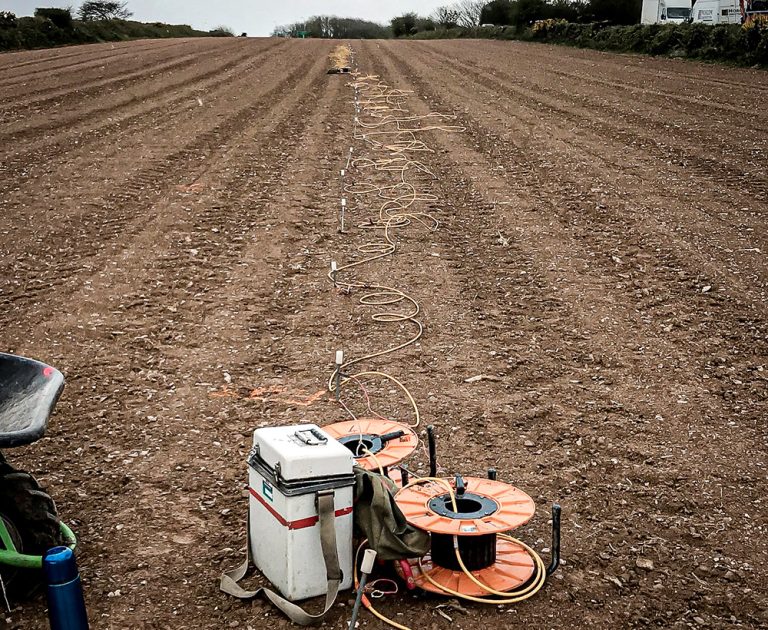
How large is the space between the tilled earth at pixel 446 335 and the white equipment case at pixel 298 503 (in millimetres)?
183

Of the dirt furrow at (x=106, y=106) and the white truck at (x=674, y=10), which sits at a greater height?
the white truck at (x=674, y=10)

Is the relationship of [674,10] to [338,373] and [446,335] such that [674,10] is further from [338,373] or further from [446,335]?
[338,373]

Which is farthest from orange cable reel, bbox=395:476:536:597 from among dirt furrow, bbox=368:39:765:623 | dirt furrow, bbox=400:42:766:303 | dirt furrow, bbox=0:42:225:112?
dirt furrow, bbox=0:42:225:112

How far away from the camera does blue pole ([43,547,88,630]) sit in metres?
2.93

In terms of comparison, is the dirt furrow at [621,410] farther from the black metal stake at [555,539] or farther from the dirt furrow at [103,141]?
the dirt furrow at [103,141]

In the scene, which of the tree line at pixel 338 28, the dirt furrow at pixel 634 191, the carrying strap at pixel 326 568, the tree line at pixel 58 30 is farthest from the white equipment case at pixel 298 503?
the tree line at pixel 338 28

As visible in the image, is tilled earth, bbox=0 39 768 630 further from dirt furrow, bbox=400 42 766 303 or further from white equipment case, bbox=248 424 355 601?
white equipment case, bbox=248 424 355 601

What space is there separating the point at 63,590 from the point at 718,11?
112 ft

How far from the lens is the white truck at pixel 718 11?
99.8ft

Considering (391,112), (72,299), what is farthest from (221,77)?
(72,299)

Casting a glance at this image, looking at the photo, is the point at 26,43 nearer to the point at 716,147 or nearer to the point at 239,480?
the point at 716,147

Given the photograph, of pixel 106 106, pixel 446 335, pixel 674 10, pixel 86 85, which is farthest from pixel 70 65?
pixel 674 10

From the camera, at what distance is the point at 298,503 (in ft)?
11.0

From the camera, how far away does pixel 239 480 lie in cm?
450
